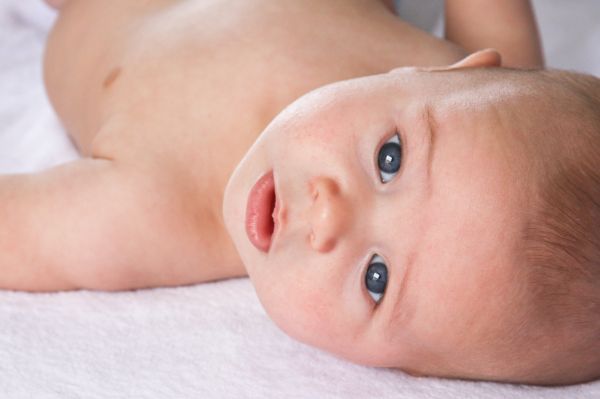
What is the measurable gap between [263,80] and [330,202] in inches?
14.6

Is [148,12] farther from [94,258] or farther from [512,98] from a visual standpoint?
[512,98]

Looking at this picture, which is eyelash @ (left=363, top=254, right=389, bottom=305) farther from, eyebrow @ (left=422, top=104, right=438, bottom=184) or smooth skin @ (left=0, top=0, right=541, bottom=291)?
smooth skin @ (left=0, top=0, right=541, bottom=291)

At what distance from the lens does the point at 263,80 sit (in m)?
1.48

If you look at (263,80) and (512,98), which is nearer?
(512,98)

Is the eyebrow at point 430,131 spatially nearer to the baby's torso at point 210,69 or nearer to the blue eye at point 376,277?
the blue eye at point 376,277

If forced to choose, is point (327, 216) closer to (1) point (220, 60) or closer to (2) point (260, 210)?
(2) point (260, 210)

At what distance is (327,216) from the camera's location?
1.17 meters

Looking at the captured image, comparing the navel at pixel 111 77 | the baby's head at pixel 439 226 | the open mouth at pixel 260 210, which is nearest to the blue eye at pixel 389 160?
the baby's head at pixel 439 226

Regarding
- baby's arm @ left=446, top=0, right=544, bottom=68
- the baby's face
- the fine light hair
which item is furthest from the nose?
baby's arm @ left=446, top=0, right=544, bottom=68

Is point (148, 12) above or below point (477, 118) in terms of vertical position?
below

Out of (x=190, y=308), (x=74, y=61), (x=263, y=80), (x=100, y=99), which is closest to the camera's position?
(x=190, y=308)

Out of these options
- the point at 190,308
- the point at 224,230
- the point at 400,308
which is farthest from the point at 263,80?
the point at 400,308

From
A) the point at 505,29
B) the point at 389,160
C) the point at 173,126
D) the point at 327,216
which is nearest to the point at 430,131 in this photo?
the point at 389,160

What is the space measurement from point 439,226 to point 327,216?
0.43ft
